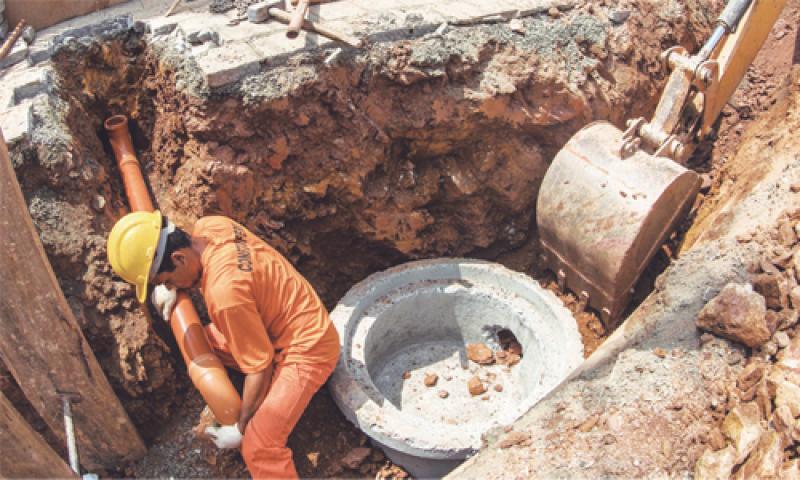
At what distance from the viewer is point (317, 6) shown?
502 centimetres

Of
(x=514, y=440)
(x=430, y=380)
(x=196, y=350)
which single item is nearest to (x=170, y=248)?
(x=196, y=350)

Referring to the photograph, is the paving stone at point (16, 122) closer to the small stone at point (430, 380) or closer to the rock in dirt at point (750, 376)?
the small stone at point (430, 380)

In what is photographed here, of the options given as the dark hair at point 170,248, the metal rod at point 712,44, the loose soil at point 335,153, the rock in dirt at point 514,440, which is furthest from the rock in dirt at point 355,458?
the metal rod at point 712,44

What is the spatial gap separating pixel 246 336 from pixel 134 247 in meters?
0.81

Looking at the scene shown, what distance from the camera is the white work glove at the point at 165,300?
4.07 m

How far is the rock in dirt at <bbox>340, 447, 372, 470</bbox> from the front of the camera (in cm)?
419

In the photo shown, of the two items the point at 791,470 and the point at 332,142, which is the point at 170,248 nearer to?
the point at 332,142

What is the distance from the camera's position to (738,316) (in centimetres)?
317

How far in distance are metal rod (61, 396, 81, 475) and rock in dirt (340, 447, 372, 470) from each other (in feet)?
5.37

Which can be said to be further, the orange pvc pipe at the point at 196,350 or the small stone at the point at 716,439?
the orange pvc pipe at the point at 196,350

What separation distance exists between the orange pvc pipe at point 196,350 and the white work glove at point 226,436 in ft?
0.12

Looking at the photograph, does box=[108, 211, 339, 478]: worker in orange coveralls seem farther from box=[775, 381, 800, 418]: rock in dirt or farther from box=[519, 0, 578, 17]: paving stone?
box=[519, 0, 578, 17]: paving stone

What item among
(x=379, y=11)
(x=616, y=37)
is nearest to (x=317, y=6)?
(x=379, y=11)

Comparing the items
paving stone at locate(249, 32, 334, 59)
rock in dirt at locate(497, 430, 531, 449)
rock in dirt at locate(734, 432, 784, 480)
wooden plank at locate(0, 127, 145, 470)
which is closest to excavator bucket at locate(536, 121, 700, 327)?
rock in dirt at locate(497, 430, 531, 449)
